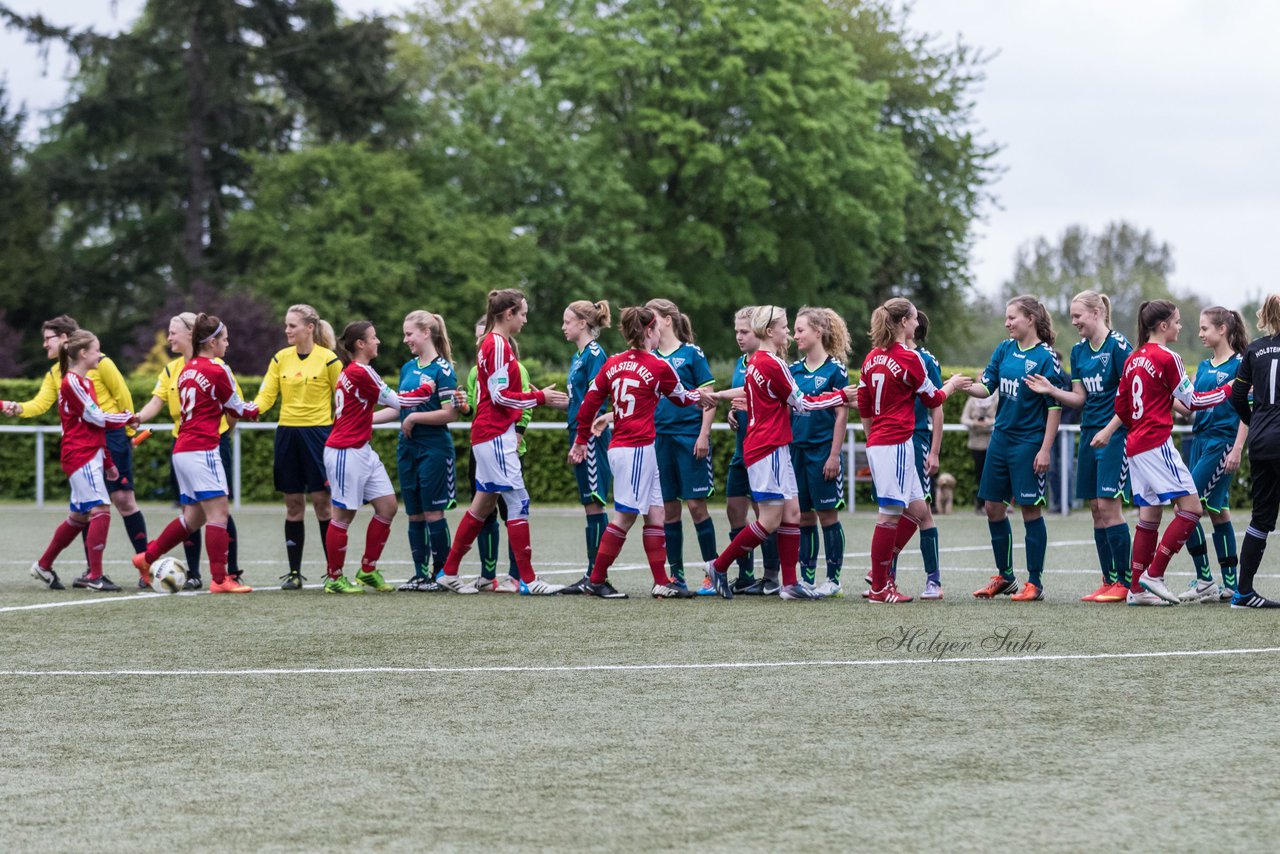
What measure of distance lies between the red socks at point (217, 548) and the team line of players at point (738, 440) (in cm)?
1

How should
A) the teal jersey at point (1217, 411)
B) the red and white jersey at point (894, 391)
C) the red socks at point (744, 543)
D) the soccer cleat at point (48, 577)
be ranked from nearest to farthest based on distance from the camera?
the red and white jersey at point (894, 391) < the red socks at point (744, 543) < the teal jersey at point (1217, 411) < the soccer cleat at point (48, 577)

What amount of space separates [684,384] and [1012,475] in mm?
2185

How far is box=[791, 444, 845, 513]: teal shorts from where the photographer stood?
1161cm

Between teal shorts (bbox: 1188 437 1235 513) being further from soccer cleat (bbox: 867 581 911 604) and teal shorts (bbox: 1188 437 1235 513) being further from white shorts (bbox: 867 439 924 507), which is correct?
soccer cleat (bbox: 867 581 911 604)

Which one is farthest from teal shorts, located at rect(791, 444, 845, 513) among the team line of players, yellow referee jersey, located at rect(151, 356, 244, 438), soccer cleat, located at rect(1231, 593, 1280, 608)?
yellow referee jersey, located at rect(151, 356, 244, 438)

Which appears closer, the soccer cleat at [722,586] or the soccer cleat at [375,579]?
the soccer cleat at [722,586]

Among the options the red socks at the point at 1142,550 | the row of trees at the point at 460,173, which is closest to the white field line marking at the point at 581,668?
the red socks at the point at 1142,550

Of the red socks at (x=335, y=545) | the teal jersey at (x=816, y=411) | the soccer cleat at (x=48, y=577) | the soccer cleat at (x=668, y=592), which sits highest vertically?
the teal jersey at (x=816, y=411)

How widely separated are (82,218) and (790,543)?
4213 cm

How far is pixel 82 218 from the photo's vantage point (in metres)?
49.3

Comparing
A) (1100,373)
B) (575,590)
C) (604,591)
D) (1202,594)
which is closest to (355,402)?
(575,590)

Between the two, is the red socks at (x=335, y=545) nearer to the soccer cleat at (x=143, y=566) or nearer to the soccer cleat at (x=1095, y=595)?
the soccer cleat at (x=143, y=566)

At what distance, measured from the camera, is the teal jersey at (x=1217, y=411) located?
11328 mm

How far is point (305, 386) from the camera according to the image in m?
12.2
